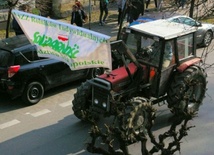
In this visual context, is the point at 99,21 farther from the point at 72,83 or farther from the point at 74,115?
the point at 74,115

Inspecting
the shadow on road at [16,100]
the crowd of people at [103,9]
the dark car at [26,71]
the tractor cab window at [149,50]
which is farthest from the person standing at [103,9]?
the tractor cab window at [149,50]

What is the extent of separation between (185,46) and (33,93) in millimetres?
4002

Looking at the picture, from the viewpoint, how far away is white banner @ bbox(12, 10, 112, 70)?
7.38 m

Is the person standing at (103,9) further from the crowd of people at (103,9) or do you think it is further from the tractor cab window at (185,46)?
the tractor cab window at (185,46)

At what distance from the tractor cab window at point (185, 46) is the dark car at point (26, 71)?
3.34 m

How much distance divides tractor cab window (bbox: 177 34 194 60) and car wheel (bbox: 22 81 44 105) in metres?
3.70

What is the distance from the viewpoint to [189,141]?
9.09 m

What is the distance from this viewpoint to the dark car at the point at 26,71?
1025 centimetres

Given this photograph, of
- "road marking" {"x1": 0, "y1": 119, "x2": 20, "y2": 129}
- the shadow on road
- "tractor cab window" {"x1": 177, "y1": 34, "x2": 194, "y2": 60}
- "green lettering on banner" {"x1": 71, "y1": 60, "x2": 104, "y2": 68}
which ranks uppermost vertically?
"green lettering on banner" {"x1": 71, "y1": 60, "x2": 104, "y2": 68}

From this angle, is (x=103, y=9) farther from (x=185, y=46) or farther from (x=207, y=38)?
(x=185, y=46)

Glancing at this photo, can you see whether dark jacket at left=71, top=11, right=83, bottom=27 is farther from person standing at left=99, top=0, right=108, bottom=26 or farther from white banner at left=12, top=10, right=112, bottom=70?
white banner at left=12, top=10, right=112, bottom=70

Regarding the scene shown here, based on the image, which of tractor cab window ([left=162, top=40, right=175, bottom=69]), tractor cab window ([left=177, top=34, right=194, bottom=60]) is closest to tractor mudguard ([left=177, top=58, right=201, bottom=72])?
tractor cab window ([left=177, top=34, right=194, bottom=60])

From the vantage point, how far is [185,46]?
9.83 metres

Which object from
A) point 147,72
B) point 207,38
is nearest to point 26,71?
point 147,72
